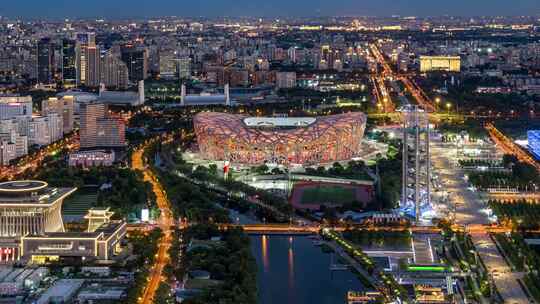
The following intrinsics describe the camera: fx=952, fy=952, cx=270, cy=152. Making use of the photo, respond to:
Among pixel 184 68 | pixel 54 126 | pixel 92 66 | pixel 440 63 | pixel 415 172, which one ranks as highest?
pixel 440 63

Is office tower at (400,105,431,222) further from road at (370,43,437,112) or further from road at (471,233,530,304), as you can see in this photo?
road at (370,43,437,112)

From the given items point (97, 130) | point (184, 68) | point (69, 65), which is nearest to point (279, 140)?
point (97, 130)

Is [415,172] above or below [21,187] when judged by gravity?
above

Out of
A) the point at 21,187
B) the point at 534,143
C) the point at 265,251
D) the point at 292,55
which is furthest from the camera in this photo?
the point at 292,55

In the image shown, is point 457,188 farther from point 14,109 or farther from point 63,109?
point 14,109

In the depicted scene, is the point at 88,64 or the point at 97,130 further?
the point at 88,64

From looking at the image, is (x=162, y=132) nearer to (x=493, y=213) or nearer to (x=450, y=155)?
(x=450, y=155)

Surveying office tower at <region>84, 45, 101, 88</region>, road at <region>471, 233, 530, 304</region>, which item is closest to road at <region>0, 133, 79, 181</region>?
road at <region>471, 233, 530, 304</region>
